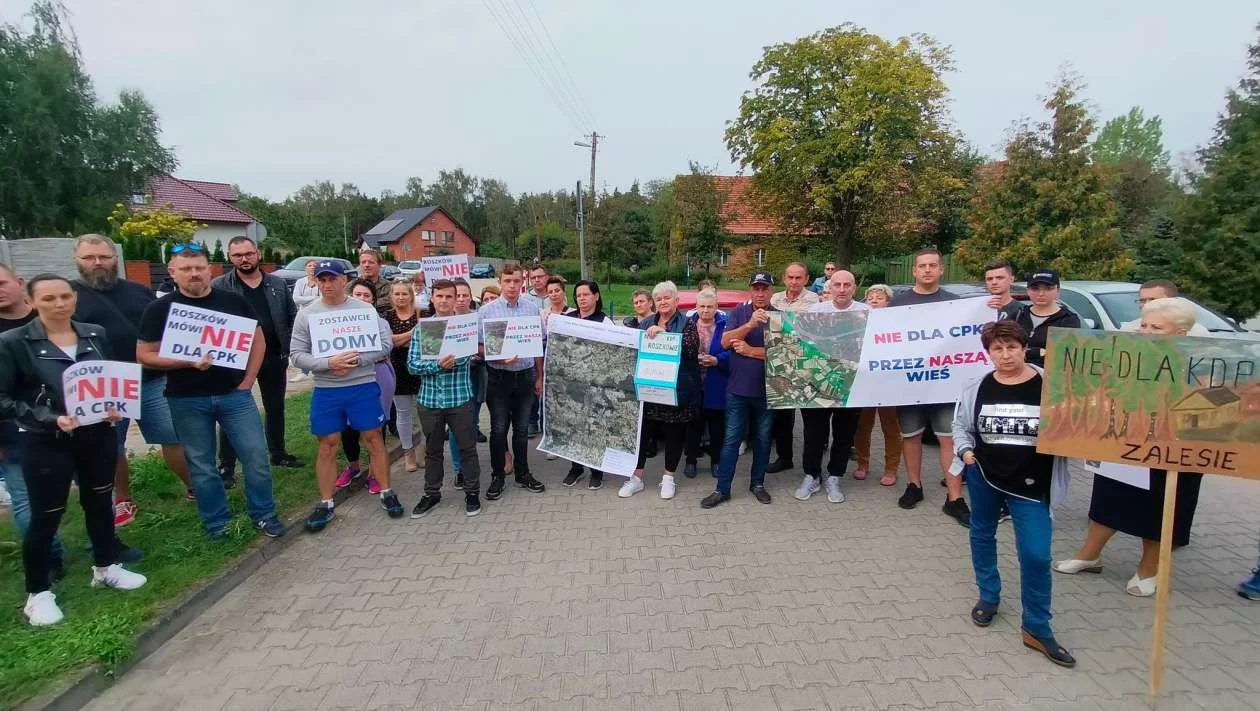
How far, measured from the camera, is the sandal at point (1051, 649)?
303cm

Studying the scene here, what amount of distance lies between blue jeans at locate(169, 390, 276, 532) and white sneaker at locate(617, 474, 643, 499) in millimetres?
2898

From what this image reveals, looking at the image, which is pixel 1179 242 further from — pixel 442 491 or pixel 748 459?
pixel 442 491

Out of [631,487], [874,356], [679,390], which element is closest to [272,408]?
[631,487]

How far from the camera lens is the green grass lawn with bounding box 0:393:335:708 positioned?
302cm

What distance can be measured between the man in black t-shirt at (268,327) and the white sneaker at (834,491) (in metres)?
5.20

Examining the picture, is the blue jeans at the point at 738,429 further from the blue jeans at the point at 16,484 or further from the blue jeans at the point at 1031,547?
the blue jeans at the point at 16,484

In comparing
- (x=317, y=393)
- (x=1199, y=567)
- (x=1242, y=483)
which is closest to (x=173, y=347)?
(x=317, y=393)

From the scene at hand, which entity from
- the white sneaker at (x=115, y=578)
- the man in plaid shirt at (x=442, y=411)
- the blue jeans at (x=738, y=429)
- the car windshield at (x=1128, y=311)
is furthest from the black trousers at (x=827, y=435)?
the white sneaker at (x=115, y=578)

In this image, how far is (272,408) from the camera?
594cm

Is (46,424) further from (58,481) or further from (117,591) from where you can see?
(117,591)

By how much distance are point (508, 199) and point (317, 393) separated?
8289 cm

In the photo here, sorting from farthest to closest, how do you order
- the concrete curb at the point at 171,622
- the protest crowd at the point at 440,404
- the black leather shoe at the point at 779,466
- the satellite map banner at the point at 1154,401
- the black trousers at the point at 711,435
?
1. the black leather shoe at the point at 779,466
2. the black trousers at the point at 711,435
3. the protest crowd at the point at 440,404
4. the concrete curb at the point at 171,622
5. the satellite map banner at the point at 1154,401

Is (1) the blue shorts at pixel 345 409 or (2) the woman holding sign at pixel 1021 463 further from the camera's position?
(1) the blue shorts at pixel 345 409

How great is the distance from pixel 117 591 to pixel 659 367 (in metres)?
4.03
